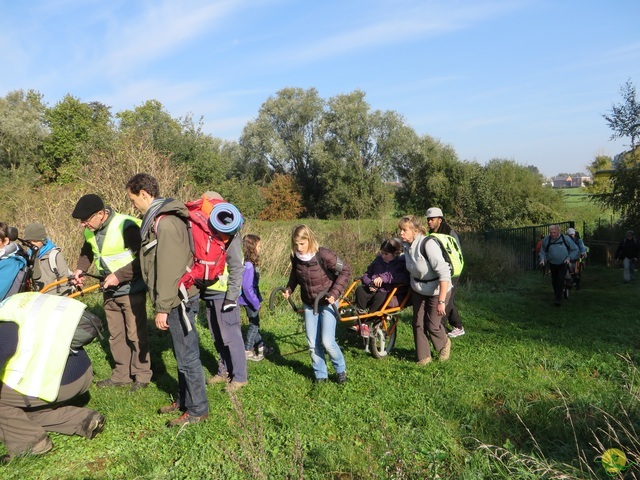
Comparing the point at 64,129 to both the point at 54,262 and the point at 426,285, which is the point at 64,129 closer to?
the point at 54,262

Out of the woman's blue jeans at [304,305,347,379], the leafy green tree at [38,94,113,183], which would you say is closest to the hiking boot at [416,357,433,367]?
the woman's blue jeans at [304,305,347,379]

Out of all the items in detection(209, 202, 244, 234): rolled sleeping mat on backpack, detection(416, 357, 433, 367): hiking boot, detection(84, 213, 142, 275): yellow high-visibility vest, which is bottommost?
detection(416, 357, 433, 367): hiking boot

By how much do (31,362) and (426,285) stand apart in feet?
13.1

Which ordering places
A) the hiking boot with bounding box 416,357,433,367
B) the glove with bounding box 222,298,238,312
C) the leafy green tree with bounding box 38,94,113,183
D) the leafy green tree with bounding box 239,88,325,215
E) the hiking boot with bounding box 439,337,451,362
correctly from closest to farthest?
the glove with bounding box 222,298,238,312 < the hiking boot with bounding box 416,357,433,367 < the hiking boot with bounding box 439,337,451,362 < the leafy green tree with bounding box 38,94,113,183 < the leafy green tree with bounding box 239,88,325,215

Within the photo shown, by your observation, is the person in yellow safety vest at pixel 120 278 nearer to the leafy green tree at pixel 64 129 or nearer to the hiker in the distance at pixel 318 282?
the hiker in the distance at pixel 318 282

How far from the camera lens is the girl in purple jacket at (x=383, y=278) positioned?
21.1ft

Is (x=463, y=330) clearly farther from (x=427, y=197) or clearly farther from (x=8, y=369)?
(x=427, y=197)

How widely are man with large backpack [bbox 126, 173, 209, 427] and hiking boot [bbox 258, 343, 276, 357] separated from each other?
6.41 feet

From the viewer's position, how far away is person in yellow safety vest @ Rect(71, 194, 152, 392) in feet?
16.6

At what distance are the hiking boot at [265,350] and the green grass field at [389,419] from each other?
199mm

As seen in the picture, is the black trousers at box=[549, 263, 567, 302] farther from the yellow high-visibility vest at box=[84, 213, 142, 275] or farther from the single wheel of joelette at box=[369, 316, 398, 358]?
the yellow high-visibility vest at box=[84, 213, 142, 275]

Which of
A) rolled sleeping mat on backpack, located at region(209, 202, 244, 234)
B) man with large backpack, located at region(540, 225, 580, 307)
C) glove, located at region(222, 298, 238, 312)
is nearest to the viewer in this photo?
rolled sleeping mat on backpack, located at region(209, 202, 244, 234)

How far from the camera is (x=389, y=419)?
4.46 meters

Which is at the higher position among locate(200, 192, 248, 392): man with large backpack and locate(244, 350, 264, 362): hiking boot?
locate(200, 192, 248, 392): man with large backpack
